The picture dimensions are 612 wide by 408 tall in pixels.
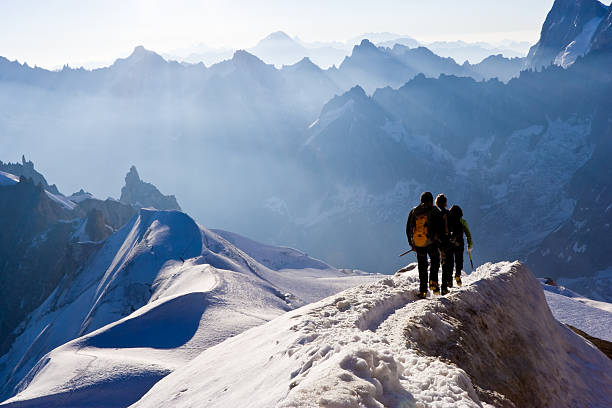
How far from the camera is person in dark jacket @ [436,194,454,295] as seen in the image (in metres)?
12.4

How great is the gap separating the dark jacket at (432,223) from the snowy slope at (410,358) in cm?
155

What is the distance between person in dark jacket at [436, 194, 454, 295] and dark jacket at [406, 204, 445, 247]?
4.8 inches

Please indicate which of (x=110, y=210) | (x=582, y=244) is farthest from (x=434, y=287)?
(x=582, y=244)

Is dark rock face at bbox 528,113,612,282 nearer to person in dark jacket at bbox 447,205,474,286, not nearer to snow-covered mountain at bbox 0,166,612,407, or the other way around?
snow-covered mountain at bbox 0,166,612,407

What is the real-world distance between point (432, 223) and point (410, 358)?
4697 mm

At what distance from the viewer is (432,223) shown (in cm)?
1204

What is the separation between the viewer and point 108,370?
22.2 metres

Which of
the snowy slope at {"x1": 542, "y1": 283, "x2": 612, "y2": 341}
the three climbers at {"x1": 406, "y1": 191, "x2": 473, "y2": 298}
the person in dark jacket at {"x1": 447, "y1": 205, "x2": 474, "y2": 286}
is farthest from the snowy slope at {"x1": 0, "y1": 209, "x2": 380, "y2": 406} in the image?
the snowy slope at {"x1": 542, "y1": 283, "x2": 612, "y2": 341}

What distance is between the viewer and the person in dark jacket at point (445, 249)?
12395 mm

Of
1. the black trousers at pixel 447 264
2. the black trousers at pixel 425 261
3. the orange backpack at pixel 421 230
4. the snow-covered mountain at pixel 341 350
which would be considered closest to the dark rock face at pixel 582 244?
the snow-covered mountain at pixel 341 350

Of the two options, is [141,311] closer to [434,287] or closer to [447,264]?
[434,287]

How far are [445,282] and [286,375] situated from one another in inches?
265

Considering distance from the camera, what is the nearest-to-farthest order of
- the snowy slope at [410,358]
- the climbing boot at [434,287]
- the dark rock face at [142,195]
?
the snowy slope at [410,358]
the climbing boot at [434,287]
the dark rock face at [142,195]

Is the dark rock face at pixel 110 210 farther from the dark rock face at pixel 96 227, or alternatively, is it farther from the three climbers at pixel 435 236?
the three climbers at pixel 435 236
